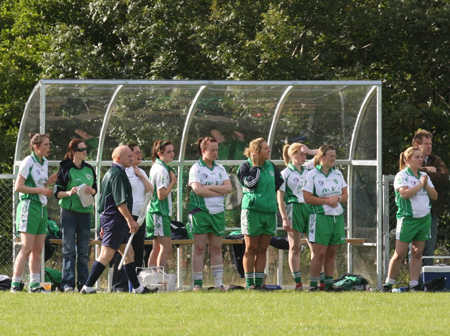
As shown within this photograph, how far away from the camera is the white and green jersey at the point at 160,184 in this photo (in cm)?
1213

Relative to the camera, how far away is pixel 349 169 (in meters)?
14.0

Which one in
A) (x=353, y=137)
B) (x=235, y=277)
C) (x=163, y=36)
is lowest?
(x=235, y=277)

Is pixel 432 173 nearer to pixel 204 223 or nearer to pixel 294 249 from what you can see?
pixel 294 249

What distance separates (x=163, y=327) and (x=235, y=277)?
550 cm

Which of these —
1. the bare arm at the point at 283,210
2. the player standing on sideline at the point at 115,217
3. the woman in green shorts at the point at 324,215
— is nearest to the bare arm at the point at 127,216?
the player standing on sideline at the point at 115,217

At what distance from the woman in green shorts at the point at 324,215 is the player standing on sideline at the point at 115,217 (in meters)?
2.30

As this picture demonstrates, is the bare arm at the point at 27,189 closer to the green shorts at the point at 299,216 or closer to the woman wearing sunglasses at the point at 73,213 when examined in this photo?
the woman wearing sunglasses at the point at 73,213

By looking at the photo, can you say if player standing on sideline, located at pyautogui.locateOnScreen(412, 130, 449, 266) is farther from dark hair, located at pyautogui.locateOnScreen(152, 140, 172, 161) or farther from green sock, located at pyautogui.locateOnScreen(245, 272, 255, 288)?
dark hair, located at pyautogui.locateOnScreen(152, 140, 172, 161)

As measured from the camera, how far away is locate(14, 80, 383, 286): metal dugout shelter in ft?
42.7

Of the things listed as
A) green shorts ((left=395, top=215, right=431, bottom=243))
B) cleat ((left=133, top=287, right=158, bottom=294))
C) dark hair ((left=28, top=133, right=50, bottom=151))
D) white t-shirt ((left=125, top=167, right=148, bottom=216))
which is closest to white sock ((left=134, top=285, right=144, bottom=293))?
cleat ((left=133, top=287, right=158, bottom=294))

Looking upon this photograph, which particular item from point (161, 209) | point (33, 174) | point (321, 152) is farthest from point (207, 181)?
point (33, 174)

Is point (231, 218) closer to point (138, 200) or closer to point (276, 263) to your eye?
point (276, 263)

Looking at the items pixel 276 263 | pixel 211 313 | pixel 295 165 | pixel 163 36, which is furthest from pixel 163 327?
pixel 163 36

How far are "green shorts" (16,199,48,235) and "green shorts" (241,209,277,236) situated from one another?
2421 mm
